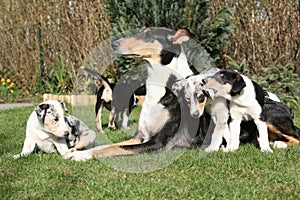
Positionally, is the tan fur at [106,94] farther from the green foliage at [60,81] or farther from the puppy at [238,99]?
the green foliage at [60,81]

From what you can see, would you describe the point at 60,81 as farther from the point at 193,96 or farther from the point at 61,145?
the point at 193,96

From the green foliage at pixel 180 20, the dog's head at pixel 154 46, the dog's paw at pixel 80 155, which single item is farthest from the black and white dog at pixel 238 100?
the green foliage at pixel 180 20

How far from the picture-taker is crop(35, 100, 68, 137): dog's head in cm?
488

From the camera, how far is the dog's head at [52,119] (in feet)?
16.0

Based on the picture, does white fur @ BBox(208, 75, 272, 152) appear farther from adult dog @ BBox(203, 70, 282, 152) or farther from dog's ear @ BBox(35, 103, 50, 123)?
dog's ear @ BBox(35, 103, 50, 123)

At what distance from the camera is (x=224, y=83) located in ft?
15.4

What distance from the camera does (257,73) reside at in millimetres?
10312

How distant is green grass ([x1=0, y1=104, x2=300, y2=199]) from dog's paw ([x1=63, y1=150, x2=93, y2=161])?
4.1 inches

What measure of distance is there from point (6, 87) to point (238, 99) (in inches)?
384

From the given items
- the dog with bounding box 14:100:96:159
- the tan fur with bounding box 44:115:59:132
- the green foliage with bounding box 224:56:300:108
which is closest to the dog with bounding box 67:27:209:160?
the dog with bounding box 14:100:96:159

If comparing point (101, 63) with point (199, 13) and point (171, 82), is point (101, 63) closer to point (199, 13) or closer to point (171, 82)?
point (199, 13)

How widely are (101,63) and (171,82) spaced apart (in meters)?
4.88

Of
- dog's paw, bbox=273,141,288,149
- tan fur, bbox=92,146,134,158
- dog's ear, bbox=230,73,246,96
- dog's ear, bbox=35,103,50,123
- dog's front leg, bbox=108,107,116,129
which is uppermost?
dog's ear, bbox=230,73,246,96

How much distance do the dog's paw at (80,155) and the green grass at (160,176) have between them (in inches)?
4.1
